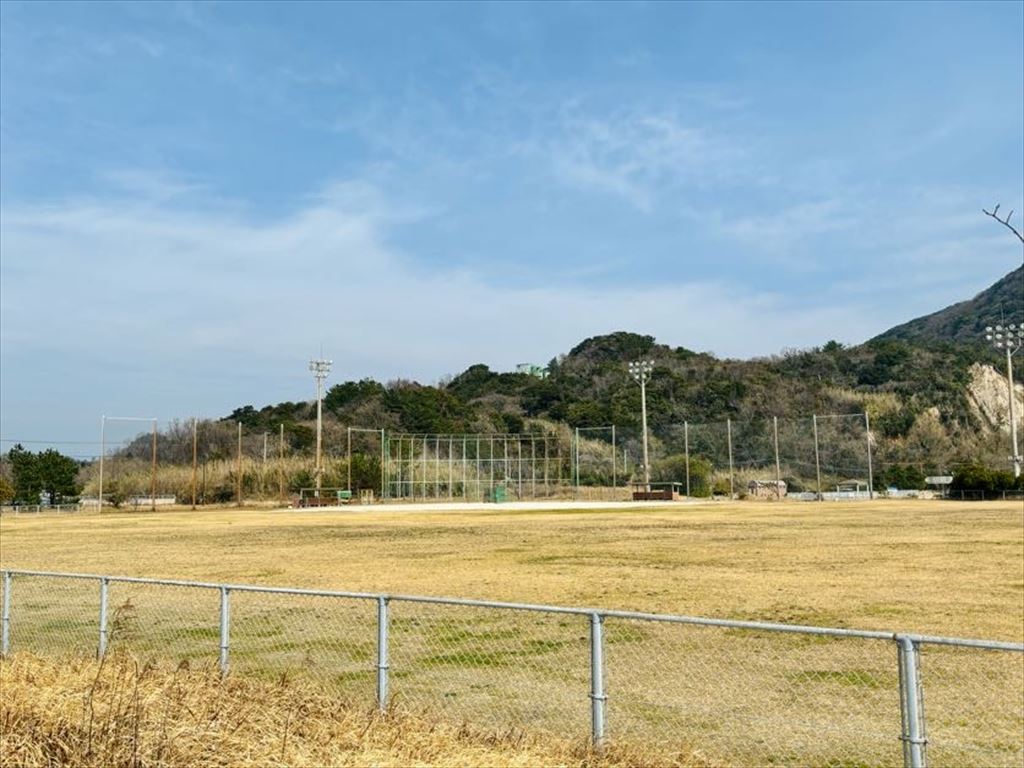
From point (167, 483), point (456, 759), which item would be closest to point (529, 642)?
point (456, 759)

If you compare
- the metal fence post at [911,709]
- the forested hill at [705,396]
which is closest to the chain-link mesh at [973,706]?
the metal fence post at [911,709]

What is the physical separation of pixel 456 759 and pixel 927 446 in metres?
110

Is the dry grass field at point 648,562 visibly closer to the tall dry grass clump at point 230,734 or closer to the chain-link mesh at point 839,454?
the tall dry grass clump at point 230,734

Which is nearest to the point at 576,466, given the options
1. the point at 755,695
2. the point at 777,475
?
the point at 777,475

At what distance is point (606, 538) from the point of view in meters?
32.9

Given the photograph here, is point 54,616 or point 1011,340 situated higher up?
point 1011,340

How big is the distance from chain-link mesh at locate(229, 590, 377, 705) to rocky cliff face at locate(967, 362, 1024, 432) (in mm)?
113901

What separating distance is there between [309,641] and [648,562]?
1193 centimetres

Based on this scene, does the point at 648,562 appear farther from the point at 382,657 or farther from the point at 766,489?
the point at 766,489

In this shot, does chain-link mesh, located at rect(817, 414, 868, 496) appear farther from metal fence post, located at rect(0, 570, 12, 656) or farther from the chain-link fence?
metal fence post, located at rect(0, 570, 12, 656)

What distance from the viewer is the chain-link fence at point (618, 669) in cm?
825

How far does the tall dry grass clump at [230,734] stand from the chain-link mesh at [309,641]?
44.7 inches

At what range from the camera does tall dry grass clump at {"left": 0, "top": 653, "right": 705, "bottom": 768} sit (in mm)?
6211

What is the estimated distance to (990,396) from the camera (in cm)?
12275
